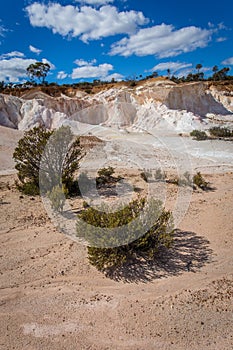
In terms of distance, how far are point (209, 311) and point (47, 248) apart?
2.72 meters

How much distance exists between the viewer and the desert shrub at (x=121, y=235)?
12.4 feet

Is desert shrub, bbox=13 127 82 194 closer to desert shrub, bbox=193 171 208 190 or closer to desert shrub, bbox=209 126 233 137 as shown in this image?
desert shrub, bbox=193 171 208 190

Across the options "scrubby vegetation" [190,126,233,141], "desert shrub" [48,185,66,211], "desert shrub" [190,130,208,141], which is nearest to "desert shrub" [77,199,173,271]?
"desert shrub" [48,185,66,211]

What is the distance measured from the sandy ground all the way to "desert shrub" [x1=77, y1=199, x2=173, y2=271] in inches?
8.8

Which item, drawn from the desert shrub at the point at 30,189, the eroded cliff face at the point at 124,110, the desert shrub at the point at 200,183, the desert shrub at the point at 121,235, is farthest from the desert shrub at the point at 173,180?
the eroded cliff face at the point at 124,110

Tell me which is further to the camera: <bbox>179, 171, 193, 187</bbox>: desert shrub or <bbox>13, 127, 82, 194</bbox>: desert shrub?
<bbox>179, 171, 193, 187</bbox>: desert shrub

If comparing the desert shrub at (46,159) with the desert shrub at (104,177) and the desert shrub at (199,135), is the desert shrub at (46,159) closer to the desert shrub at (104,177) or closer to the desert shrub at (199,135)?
the desert shrub at (104,177)

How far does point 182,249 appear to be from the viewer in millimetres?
4371

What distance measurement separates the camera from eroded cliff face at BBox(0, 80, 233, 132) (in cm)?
2045

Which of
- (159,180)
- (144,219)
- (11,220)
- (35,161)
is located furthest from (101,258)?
(159,180)

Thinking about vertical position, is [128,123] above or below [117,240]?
above

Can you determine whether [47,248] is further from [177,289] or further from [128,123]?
[128,123]

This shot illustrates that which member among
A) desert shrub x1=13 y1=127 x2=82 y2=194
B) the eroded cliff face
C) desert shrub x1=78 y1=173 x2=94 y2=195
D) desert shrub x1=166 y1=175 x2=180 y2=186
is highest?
the eroded cliff face

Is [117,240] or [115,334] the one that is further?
[117,240]
